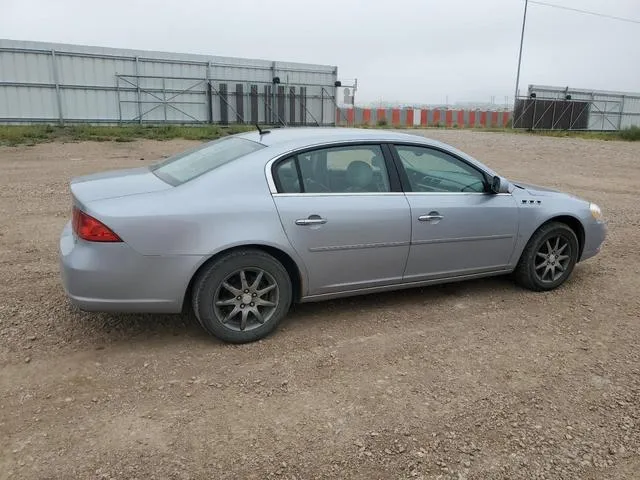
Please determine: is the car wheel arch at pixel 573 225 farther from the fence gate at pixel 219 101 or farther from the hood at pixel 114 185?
the fence gate at pixel 219 101

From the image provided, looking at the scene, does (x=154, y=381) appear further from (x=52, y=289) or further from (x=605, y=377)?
(x=605, y=377)

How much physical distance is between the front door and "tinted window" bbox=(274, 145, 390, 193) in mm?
235

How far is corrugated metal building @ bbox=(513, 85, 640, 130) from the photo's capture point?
3403cm

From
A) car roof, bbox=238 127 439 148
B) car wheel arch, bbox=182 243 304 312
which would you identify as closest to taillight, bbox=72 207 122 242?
car wheel arch, bbox=182 243 304 312

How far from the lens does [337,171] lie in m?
4.27

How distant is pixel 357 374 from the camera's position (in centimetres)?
357

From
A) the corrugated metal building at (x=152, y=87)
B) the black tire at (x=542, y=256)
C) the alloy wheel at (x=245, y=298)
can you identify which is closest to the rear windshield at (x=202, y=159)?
the alloy wheel at (x=245, y=298)

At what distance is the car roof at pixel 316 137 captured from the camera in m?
4.25

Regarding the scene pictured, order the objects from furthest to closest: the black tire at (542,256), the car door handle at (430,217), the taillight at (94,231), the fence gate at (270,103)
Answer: the fence gate at (270,103), the black tire at (542,256), the car door handle at (430,217), the taillight at (94,231)

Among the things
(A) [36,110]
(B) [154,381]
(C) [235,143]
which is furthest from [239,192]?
(A) [36,110]

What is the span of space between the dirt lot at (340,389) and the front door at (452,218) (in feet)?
1.22

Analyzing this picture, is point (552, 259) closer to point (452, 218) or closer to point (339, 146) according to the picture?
point (452, 218)

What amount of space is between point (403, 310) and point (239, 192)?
171 centimetres

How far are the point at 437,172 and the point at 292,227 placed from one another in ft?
4.72
